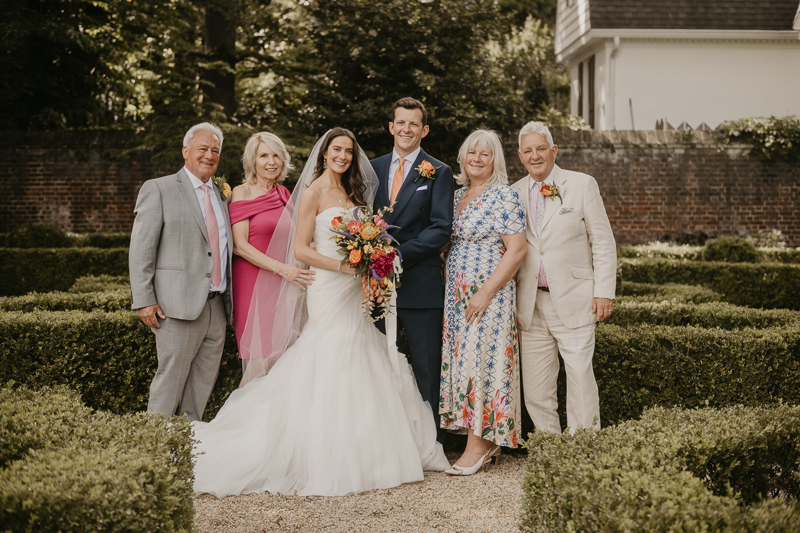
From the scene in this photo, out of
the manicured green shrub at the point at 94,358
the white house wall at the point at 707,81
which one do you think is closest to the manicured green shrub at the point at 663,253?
the white house wall at the point at 707,81

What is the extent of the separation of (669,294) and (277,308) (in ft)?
14.6

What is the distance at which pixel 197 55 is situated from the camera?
12422mm

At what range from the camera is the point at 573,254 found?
4254mm

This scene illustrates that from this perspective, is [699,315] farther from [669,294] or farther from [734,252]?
[734,252]

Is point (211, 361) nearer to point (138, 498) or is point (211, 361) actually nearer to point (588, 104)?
point (138, 498)

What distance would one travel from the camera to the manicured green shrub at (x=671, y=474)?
220 cm

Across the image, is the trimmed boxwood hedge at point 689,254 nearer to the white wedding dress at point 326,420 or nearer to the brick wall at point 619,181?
the brick wall at point 619,181

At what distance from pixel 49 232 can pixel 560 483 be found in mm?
11543

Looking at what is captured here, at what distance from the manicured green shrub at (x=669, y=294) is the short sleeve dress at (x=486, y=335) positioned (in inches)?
102

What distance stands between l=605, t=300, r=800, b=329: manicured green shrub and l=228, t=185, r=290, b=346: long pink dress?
9.79 feet

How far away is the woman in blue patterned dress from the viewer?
4203mm

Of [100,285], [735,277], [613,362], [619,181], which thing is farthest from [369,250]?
[619,181]

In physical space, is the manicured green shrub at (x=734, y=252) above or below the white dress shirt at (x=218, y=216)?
below

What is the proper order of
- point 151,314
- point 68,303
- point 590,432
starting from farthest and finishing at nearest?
point 68,303 < point 151,314 < point 590,432
